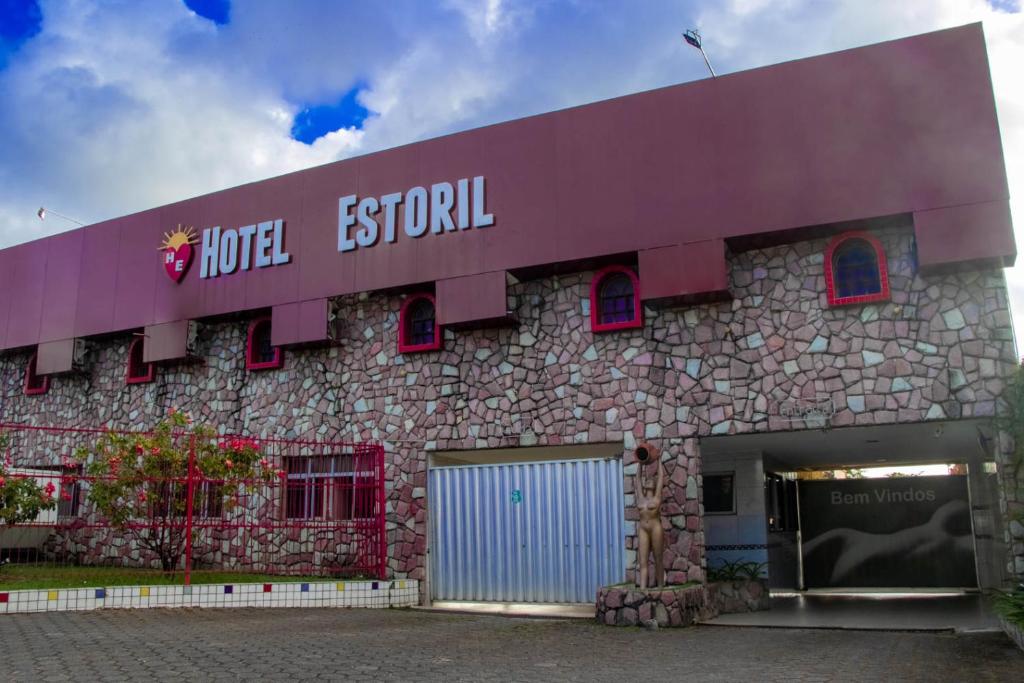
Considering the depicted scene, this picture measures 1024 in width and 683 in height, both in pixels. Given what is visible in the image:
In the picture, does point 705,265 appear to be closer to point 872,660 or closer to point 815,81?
point 815,81

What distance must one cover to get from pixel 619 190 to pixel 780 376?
3.36 m

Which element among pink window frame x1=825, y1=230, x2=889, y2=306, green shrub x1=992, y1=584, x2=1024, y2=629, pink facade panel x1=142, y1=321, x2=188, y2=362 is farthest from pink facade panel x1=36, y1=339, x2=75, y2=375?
green shrub x1=992, y1=584, x2=1024, y2=629

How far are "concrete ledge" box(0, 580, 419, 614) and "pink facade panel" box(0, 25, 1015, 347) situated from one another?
4.63 m

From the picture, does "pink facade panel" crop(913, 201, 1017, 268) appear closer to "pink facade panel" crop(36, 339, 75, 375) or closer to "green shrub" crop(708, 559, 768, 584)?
"green shrub" crop(708, 559, 768, 584)

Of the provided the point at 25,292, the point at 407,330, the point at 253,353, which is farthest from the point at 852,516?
the point at 25,292

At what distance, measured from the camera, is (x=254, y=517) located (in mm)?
14250

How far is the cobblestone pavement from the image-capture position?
6.47 metres

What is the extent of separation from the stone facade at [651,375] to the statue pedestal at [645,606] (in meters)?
1.12

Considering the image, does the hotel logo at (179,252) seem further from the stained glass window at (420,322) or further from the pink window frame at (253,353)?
the stained glass window at (420,322)

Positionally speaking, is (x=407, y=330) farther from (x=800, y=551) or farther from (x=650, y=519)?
(x=800, y=551)

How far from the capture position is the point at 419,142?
44.7ft

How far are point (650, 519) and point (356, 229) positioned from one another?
678cm

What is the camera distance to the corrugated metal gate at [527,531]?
11.8 m

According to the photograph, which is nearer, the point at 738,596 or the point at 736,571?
the point at 738,596
